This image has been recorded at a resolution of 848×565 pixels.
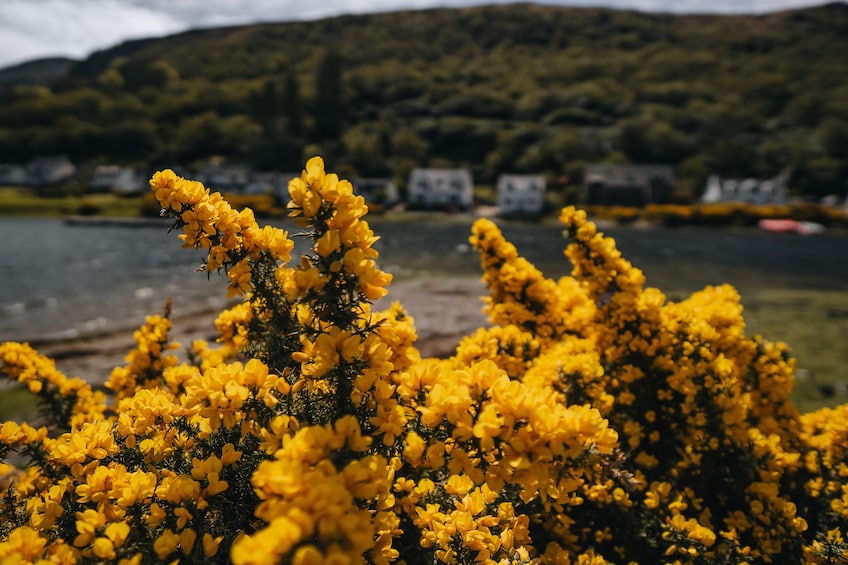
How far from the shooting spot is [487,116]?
444 feet

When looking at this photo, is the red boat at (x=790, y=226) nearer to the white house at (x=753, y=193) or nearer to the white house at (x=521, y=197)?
the white house at (x=753, y=193)

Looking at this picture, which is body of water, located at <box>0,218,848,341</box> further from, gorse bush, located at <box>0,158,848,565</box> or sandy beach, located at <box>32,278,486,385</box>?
gorse bush, located at <box>0,158,848,565</box>

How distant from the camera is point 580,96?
140 meters

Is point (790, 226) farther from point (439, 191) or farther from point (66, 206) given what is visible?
point (66, 206)

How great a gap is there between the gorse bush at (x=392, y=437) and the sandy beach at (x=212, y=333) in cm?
692

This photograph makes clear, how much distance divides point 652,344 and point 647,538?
6.41 feet

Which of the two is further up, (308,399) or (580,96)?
(580,96)

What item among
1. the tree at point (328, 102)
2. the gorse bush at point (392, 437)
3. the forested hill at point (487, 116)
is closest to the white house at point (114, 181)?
the forested hill at point (487, 116)

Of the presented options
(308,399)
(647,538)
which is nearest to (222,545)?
(308,399)

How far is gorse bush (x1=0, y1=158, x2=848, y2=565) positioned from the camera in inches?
79.7

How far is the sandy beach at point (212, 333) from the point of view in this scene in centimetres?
1194

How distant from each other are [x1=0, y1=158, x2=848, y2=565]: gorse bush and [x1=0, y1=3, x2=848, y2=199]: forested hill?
89935 millimetres

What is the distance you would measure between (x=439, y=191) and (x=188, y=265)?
57761mm

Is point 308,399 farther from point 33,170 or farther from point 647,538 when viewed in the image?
point 33,170
